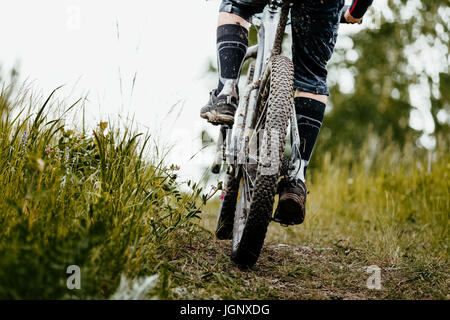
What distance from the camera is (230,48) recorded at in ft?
7.42

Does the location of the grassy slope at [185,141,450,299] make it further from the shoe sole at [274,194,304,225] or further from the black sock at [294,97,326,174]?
the black sock at [294,97,326,174]

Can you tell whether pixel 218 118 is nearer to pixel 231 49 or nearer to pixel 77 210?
pixel 231 49

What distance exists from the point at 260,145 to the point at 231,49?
0.59 metres

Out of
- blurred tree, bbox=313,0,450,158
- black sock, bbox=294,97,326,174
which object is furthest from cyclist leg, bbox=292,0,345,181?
blurred tree, bbox=313,0,450,158

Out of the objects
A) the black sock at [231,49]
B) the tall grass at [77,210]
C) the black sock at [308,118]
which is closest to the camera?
the tall grass at [77,210]

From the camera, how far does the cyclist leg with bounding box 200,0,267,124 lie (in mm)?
2225

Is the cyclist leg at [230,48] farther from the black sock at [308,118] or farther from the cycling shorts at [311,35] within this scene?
the black sock at [308,118]

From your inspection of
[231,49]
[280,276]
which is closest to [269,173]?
[280,276]

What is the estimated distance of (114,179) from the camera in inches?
66.9

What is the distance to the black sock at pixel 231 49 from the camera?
226 cm

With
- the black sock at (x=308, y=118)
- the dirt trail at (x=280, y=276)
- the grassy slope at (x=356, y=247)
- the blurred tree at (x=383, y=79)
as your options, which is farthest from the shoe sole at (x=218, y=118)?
the blurred tree at (x=383, y=79)

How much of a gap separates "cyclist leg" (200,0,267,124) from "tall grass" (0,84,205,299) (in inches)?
18.2
